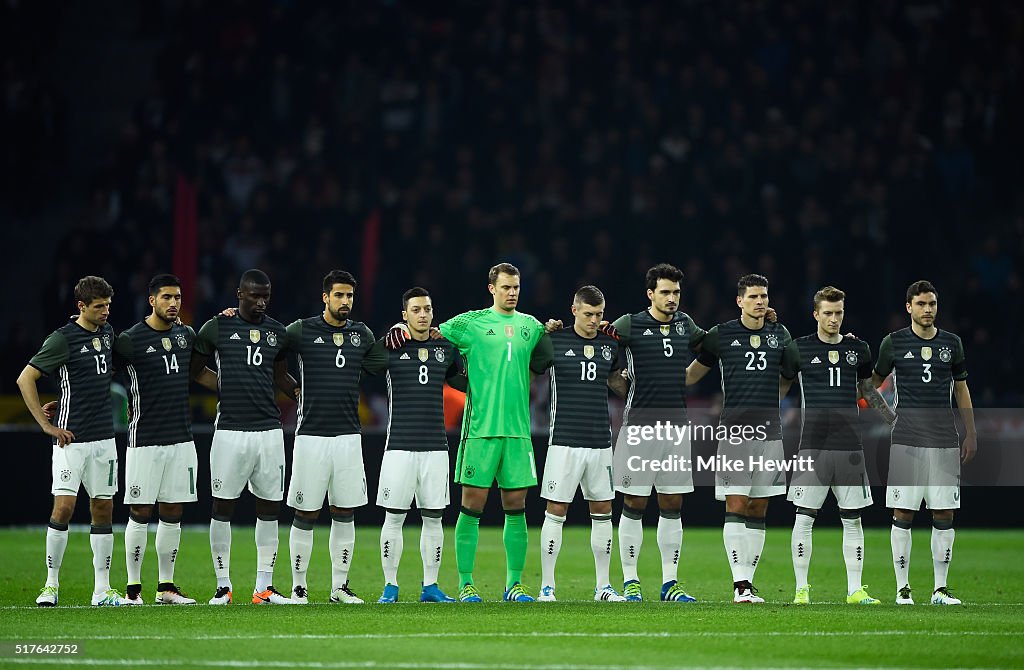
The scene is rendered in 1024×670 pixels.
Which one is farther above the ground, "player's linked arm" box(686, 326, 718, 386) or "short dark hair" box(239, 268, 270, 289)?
"short dark hair" box(239, 268, 270, 289)

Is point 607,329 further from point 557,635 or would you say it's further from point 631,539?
point 557,635

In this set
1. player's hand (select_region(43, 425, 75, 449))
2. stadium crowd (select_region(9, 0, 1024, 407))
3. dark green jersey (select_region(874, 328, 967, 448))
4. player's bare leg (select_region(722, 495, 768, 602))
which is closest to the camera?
player's hand (select_region(43, 425, 75, 449))

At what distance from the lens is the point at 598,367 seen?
38.6 feet

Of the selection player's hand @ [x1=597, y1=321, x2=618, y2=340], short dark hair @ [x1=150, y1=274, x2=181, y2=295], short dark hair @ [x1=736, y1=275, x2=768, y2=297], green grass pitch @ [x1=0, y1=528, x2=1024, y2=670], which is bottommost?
green grass pitch @ [x1=0, y1=528, x2=1024, y2=670]

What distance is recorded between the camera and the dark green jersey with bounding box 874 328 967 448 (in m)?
11.9

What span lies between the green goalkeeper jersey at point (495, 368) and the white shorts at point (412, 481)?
350 mm

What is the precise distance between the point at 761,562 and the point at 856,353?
4.50 metres

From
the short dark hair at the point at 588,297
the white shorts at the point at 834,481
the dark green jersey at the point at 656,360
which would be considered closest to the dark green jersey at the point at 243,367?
the short dark hair at the point at 588,297

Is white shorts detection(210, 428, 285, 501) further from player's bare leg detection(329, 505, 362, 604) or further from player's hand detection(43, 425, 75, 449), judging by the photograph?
player's hand detection(43, 425, 75, 449)

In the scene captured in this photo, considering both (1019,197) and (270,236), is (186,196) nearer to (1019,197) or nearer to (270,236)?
(270,236)

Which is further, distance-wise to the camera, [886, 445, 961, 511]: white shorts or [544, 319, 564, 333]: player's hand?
[886, 445, 961, 511]: white shorts

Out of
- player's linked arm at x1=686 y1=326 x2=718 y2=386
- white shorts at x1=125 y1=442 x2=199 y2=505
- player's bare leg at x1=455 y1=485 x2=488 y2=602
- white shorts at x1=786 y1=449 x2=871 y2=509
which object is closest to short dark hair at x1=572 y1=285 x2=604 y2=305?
player's linked arm at x1=686 y1=326 x2=718 y2=386

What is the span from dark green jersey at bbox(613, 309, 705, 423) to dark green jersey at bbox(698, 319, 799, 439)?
0.22 m

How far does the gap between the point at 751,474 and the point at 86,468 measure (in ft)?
16.0
